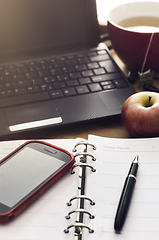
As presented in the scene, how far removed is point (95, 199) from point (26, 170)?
116 mm

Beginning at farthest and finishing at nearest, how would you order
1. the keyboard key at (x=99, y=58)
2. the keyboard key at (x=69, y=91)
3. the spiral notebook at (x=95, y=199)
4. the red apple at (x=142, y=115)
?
the keyboard key at (x=99, y=58) < the keyboard key at (x=69, y=91) < the red apple at (x=142, y=115) < the spiral notebook at (x=95, y=199)

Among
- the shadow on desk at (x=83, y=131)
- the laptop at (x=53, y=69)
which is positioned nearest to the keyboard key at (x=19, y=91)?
the laptop at (x=53, y=69)

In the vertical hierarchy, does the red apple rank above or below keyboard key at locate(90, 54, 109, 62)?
below

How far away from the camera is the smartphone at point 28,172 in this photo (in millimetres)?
390

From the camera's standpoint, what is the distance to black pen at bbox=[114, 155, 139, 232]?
366 mm

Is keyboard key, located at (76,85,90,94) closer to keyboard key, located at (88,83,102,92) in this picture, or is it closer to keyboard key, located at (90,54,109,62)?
keyboard key, located at (88,83,102,92)

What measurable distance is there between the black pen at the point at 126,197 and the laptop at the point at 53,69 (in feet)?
0.50

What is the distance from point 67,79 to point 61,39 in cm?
16

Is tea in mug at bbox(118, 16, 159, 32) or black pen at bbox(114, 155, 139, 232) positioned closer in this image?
black pen at bbox(114, 155, 139, 232)

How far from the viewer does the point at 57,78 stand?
645mm

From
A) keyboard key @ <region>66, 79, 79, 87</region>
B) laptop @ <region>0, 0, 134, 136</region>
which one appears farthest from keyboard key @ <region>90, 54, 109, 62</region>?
keyboard key @ <region>66, 79, 79, 87</region>

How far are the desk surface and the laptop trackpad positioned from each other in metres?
0.02

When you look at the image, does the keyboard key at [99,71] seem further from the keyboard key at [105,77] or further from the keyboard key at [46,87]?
the keyboard key at [46,87]

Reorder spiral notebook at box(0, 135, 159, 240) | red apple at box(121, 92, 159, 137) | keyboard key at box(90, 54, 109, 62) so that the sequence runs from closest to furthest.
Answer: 1. spiral notebook at box(0, 135, 159, 240)
2. red apple at box(121, 92, 159, 137)
3. keyboard key at box(90, 54, 109, 62)
